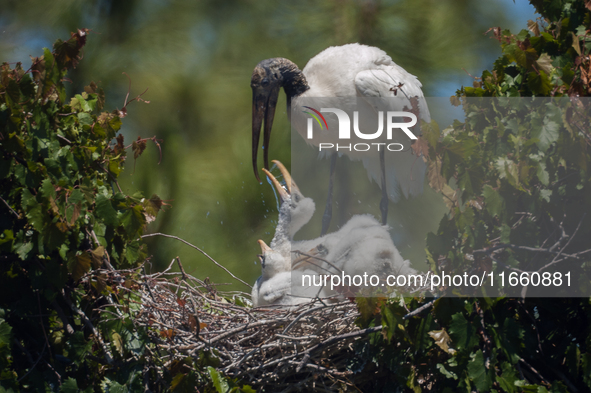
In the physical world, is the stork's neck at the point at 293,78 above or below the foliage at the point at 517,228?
above

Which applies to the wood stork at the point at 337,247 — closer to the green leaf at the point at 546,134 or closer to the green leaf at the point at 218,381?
the green leaf at the point at 218,381

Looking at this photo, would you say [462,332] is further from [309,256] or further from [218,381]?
[309,256]

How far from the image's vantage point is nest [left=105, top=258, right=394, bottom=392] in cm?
154

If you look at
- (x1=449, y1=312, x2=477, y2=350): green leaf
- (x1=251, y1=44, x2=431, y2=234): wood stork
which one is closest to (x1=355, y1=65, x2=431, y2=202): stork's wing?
(x1=251, y1=44, x2=431, y2=234): wood stork

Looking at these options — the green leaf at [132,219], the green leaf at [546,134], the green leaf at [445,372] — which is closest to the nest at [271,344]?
the green leaf at [132,219]

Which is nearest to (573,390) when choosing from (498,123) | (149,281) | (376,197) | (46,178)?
(498,123)

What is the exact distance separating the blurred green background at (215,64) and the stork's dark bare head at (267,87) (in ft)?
2.56

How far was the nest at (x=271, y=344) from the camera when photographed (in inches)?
60.7

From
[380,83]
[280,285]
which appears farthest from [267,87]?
[280,285]

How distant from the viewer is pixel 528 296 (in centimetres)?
127

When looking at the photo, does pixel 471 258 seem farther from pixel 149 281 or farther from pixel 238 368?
pixel 149 281

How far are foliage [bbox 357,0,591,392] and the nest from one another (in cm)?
24

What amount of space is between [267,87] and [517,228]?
233 centimetres

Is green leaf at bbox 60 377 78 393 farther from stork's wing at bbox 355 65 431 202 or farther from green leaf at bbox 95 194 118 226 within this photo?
stork's wing at bbox 355 65 431 202
